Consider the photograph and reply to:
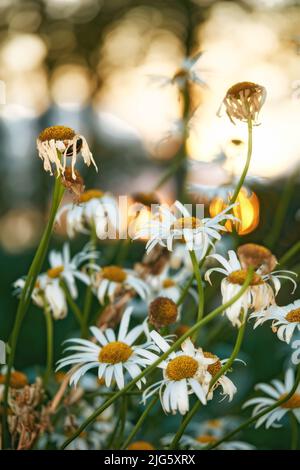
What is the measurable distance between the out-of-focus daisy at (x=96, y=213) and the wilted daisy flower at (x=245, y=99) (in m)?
0.28

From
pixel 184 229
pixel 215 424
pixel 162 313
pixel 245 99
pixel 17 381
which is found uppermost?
pixel 245 99

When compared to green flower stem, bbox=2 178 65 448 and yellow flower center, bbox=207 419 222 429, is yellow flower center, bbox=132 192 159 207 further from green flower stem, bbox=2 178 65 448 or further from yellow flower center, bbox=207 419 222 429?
yellow flower center, bbox=207 419 222 429

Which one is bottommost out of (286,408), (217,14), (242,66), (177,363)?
(286,408)

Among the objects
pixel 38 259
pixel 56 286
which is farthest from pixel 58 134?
pixel 56 286

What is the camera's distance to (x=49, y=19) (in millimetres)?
3463

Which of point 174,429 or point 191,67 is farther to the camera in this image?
point 174,429

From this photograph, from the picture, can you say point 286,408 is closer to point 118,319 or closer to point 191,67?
point 118,319

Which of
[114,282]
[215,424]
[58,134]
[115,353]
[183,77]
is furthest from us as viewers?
[215,424]

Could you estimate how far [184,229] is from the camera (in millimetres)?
616

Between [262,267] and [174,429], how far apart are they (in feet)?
2.30

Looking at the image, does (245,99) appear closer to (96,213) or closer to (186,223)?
(186,223)

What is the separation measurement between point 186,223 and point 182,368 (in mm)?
137

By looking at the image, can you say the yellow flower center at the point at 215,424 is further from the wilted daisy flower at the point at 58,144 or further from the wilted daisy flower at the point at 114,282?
the wilted daisy flower at the point at 58,144

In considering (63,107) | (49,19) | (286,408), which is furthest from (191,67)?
(49,19)
